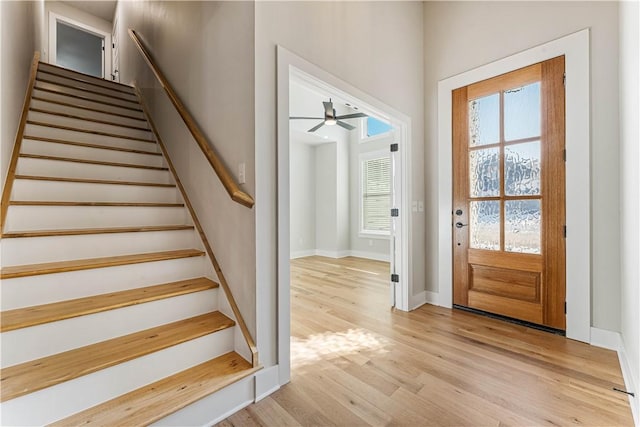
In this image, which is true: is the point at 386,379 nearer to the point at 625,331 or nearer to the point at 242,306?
the point at 242,306

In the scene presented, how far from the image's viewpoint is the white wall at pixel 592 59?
2.10 m

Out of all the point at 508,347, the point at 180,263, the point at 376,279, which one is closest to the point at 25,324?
the point at 180,263

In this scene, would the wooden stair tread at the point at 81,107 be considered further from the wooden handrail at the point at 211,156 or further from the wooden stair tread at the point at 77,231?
the wooden stair tread at the point at 77,231

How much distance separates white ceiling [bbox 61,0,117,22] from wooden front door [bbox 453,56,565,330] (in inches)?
285

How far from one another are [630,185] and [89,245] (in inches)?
135

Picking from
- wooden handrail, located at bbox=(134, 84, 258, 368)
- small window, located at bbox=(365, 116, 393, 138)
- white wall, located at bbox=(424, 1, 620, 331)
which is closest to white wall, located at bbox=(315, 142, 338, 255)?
small window, located at bbox=(365, 116, 393, 138)

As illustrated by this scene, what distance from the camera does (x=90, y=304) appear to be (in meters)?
1.50

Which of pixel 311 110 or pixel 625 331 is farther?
pixel 311 110

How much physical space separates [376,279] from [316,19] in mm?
3458

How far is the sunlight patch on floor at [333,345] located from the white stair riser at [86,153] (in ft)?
7.65

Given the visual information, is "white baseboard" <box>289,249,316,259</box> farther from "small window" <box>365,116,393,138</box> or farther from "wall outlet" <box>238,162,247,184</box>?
"wall outlet" <box>238,162,247,184</box>

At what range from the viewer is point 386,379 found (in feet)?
5.79

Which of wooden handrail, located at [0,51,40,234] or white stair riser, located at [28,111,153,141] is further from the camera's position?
white stair riser, located at [28,111,153,141]

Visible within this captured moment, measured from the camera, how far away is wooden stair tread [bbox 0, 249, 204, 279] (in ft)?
4.72
